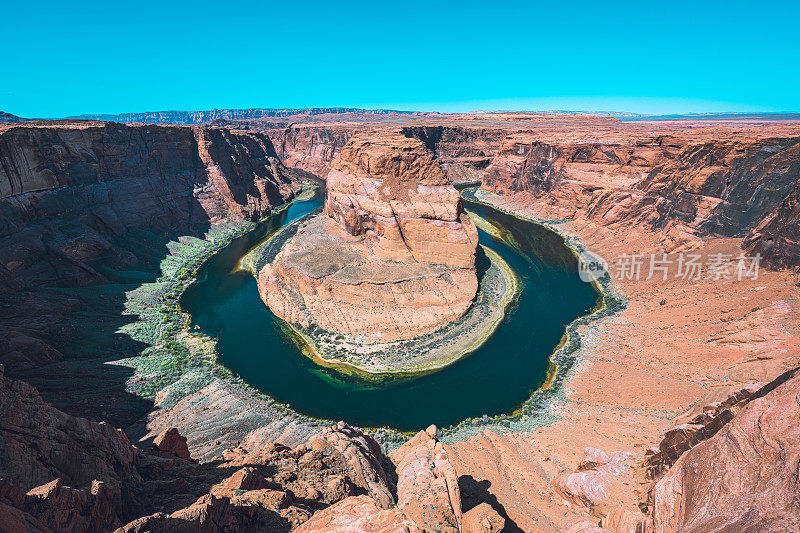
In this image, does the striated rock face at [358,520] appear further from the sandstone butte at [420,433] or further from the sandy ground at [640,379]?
the sandy ground at [640,379]

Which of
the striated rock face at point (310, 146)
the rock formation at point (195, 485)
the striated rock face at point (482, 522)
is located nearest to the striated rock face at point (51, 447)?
the rock formation at point (195, 485)

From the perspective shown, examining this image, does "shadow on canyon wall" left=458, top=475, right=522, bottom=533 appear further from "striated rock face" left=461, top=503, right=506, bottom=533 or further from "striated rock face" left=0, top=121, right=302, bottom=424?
"striated rock face" left=0, top=121, right=302, bottom=424

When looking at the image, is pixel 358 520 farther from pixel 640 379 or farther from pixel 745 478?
pixel 640 379

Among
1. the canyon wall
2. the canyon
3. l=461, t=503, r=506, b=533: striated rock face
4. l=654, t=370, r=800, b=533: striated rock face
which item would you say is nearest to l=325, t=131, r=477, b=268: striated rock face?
the canyon

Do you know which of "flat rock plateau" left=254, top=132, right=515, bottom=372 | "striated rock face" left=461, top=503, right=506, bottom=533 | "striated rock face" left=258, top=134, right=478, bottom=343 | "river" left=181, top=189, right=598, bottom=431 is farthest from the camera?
"striated rock face" left=258, top=134, right=478, bottom=343

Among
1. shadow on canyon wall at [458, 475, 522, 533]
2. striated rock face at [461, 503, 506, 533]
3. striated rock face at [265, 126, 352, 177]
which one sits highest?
striated rock face at [265, 126, 352, 177]

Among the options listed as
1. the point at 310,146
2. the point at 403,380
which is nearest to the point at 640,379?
the point at 403,380
